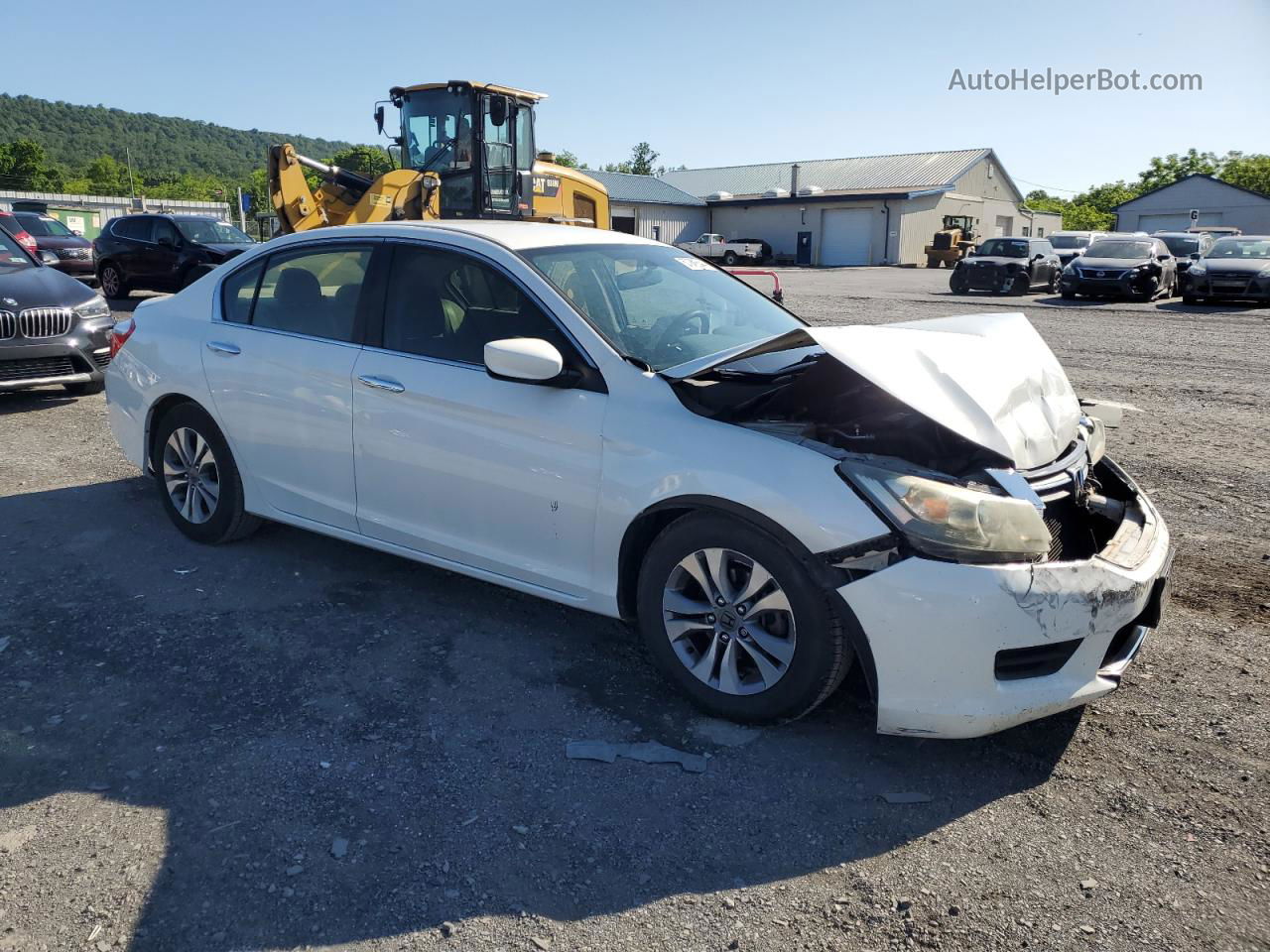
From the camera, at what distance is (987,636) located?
2.86 m

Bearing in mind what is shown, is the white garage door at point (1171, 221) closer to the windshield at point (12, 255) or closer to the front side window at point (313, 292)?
the windshield at point (12, 255)

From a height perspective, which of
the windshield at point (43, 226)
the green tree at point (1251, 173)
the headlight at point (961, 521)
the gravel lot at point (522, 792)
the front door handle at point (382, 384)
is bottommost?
the gravel lot at point (522, 792)

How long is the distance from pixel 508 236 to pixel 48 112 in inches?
7039

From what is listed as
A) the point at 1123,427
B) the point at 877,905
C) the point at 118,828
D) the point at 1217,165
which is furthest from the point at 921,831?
the point at 1217,165

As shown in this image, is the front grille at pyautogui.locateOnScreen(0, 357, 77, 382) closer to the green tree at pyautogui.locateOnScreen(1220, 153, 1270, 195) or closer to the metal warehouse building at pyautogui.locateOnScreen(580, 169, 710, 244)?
the metal warehouse building at pyautogui.locateOnScreen(580, 169, 710, 244)

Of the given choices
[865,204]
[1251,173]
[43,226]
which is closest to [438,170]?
[43,226]

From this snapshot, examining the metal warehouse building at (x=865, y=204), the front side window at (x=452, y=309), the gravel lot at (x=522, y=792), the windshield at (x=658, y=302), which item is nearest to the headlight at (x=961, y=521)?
the gravel lot at (x=522, y=792)

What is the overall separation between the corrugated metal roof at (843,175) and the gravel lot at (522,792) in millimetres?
54051

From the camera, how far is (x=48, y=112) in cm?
14838

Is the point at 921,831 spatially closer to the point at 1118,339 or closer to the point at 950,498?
the point at 950,498

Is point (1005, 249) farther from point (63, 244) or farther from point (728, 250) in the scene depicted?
point (728, 250)

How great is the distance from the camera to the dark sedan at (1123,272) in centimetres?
2062

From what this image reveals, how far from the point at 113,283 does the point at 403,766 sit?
17816 millimetres

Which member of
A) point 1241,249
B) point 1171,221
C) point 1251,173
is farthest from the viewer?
point 1251,173
